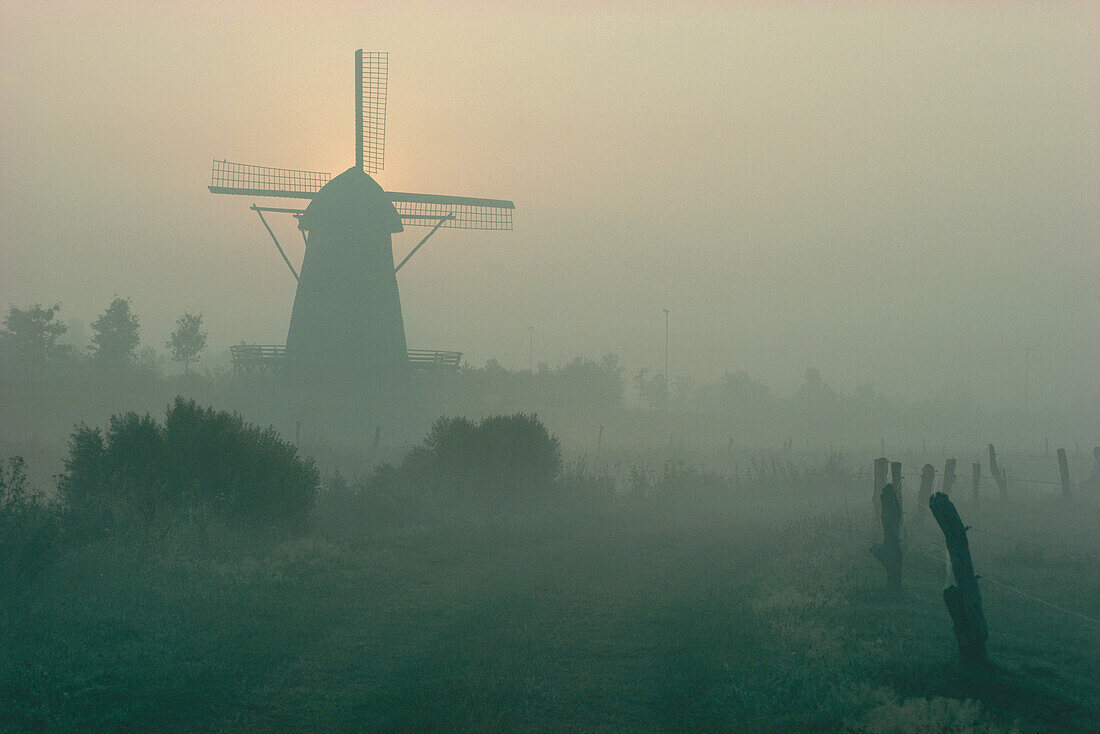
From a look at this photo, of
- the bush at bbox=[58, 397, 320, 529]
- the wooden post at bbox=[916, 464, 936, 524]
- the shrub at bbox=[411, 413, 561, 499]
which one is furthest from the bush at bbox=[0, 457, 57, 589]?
the wooden post at bbox=[916, 464, 936, 524]

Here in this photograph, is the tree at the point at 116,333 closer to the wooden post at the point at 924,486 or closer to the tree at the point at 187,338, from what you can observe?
the tree at the point at 187,338

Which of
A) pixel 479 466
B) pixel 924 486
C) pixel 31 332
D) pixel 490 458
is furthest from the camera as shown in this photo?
pixel 31 332

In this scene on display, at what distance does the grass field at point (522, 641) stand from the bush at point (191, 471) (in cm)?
114

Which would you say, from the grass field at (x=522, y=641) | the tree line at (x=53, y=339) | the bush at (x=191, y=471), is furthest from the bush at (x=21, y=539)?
the tree line at (x=53, y=339)

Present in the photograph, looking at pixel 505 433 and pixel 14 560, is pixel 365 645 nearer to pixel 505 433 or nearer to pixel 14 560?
pixel 14 560

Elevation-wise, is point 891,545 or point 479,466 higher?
point 479,466

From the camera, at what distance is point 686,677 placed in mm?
9570

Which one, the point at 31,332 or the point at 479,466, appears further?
the point at 31,332

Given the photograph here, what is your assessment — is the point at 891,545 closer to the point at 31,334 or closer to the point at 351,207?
the point at 351,207

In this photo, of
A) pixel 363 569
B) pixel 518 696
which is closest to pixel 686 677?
pixel 518 696

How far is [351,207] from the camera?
147 feet

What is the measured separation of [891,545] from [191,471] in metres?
14.1

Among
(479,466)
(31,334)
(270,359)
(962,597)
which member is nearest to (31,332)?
(31,334)

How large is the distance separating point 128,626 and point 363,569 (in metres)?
5.44
